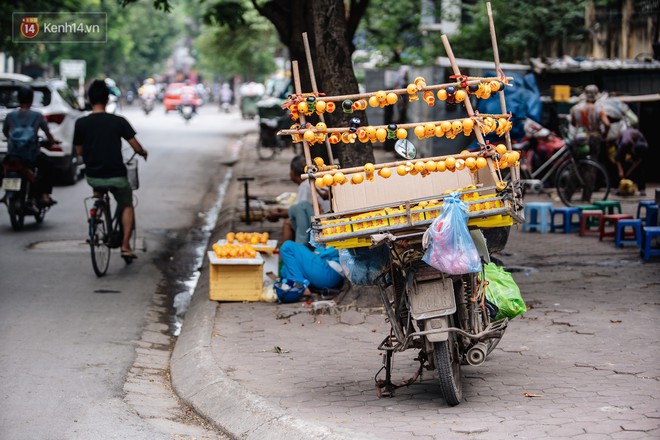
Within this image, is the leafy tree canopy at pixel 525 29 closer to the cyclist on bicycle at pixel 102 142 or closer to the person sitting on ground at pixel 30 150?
the person sitting on ground at pixel 30 150

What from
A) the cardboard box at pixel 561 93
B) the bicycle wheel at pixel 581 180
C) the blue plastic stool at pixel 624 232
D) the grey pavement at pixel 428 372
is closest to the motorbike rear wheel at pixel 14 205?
the grey pavement at pixel 428 372

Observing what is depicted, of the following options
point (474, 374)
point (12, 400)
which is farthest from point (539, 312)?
point (12, 400)

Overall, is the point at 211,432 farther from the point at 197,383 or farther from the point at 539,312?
the point at 539,312

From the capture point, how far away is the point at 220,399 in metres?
6.26

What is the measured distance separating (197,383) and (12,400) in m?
1.17

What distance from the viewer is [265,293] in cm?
919

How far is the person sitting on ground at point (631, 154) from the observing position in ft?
53.0

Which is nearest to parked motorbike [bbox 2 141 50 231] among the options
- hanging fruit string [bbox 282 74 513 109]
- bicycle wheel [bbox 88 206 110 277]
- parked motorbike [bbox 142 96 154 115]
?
bicycle wheel [bbox 88 206 110 277]

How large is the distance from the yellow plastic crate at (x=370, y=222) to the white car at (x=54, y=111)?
12632mm

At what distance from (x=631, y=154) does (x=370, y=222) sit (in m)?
11.6

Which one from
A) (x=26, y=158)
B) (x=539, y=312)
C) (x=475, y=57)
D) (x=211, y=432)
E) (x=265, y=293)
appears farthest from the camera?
(x=475, y=57)

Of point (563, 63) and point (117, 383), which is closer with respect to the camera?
point (117, 383)

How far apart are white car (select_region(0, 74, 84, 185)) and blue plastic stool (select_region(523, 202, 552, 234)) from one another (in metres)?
8.13

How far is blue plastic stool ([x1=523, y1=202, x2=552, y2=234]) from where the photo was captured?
1310 cm
